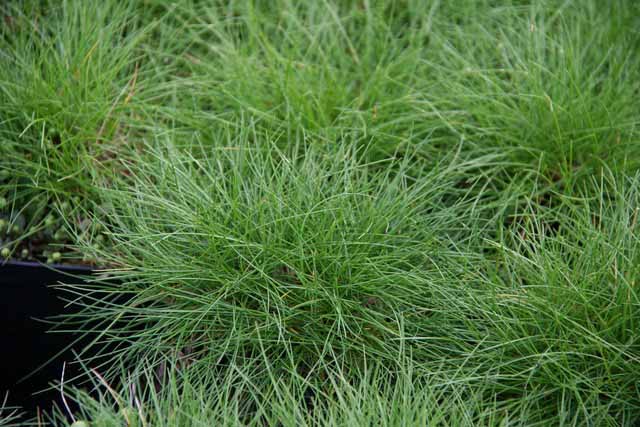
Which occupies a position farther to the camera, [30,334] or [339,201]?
[30,334]

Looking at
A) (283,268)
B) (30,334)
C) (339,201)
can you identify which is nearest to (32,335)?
(30,334)

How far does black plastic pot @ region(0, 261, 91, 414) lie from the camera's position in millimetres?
2549

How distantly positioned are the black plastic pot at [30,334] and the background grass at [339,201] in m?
0.08

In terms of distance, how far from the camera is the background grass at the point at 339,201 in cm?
217

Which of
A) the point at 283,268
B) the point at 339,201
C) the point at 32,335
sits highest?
the point at 339,201

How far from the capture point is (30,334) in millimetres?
2574

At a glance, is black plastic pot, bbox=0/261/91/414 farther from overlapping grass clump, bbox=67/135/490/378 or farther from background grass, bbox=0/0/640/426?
overlapping grass clump, bbox=67/135/490/378

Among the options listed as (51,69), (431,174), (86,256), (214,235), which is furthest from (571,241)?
(51,69)

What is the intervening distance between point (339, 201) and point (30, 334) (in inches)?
45.6

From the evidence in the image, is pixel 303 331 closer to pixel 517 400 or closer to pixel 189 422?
pixel 189 422

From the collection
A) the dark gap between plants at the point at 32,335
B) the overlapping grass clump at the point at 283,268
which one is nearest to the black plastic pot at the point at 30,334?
the dark gap between plants at the point at 32,335

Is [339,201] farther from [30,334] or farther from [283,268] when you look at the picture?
[30,334]

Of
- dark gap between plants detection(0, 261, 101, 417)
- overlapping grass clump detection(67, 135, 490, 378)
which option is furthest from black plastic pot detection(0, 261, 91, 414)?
overlapping grass clump detection(67, 135, 490, 378)

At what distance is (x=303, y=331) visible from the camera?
2.31 m
